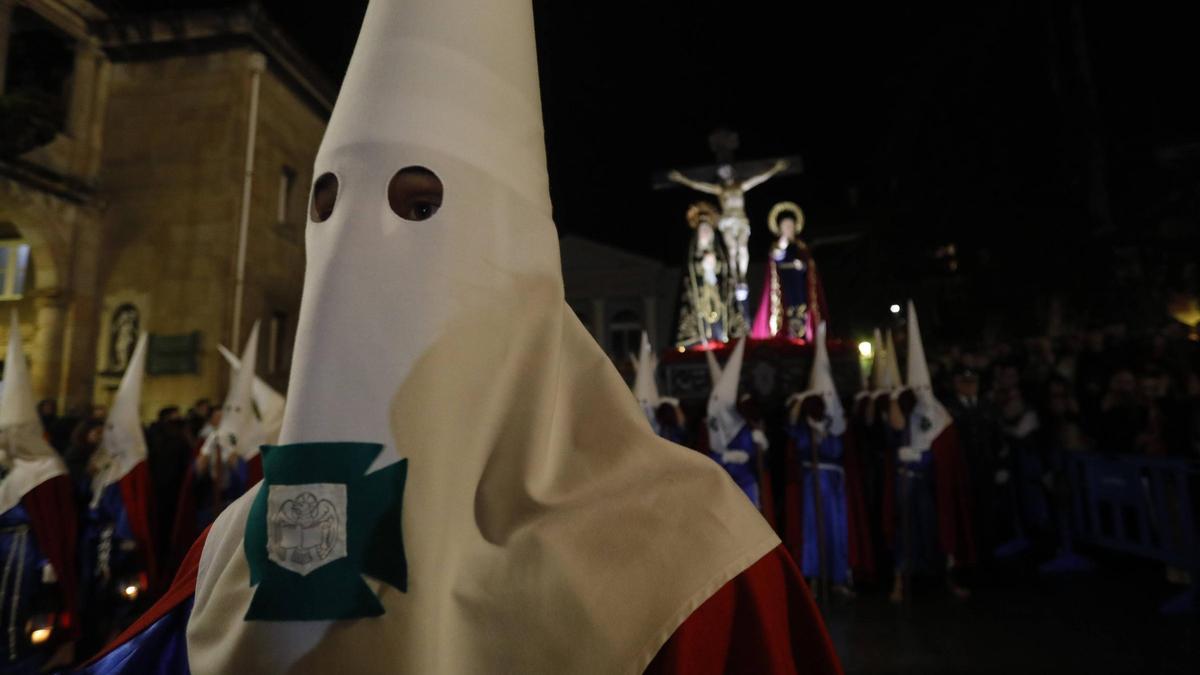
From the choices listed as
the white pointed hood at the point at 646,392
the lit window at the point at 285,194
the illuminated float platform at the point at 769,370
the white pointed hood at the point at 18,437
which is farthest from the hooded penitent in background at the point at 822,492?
the lit window at the point at 285,194

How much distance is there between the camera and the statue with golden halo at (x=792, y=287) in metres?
10.4

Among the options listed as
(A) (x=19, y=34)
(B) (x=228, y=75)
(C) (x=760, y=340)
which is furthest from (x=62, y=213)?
(C) (x=760, y=340)

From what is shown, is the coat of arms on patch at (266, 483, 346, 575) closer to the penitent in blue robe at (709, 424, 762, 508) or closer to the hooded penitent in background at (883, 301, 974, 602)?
the penitent in blue robe at (709, 424, 762, 508)

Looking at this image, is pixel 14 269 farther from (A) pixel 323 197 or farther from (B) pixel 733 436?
(A) pixel 323 197

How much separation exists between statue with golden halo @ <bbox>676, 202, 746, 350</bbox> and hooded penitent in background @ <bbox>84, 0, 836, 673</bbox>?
9.46m

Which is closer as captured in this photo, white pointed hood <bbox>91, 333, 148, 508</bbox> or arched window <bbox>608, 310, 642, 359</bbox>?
white pointed hood <bbox>91, 333, 148, 508</bbox>

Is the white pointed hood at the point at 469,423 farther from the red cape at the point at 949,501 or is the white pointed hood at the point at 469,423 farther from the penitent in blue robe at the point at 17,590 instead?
the red cape at the point at 949,501

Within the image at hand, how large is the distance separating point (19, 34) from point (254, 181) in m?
4.13

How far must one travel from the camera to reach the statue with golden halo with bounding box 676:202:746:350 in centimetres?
1100

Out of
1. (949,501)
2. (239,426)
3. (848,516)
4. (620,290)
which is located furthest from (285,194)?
(949,501)

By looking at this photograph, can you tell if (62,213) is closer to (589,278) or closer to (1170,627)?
(589,278)

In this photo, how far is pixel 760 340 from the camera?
938cm

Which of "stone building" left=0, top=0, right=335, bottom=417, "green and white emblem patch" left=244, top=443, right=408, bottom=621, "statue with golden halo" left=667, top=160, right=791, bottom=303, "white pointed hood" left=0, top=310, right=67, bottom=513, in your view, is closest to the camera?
"green and white emblem patch" left=244, top=443, right=408, bottom=621

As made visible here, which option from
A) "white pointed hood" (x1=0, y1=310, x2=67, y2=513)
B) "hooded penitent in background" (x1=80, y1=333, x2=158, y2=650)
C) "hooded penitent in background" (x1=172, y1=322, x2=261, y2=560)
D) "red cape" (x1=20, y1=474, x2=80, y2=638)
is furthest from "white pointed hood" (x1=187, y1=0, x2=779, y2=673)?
"hooded penitent in background" (x1=172, y1=322, x2=261, y2=560)
